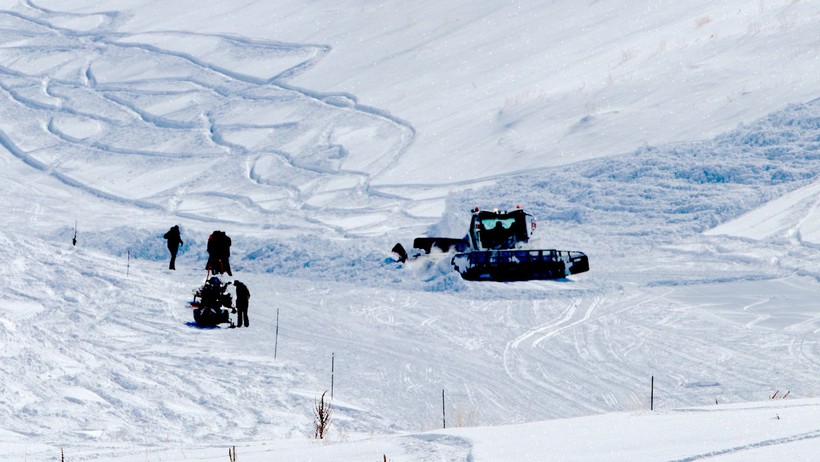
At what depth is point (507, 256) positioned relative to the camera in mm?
21141

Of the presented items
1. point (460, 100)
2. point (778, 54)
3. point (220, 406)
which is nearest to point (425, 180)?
point (460, 100)

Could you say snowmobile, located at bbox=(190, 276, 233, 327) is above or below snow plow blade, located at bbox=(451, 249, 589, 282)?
below

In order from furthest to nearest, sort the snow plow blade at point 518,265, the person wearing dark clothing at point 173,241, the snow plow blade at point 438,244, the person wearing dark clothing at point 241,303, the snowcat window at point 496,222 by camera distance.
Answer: the person wearing dark clothing at point 173,241 < the snow plow blade at point 438,244 < the snowcat window at point 496,222 < the snow plow blade at point 518,265 < the person wearing dark clothing at point 241,303

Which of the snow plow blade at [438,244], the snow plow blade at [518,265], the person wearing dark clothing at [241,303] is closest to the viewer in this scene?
the person wearing dark clothing at [241,303]

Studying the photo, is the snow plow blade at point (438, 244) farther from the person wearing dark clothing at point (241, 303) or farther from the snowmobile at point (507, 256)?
the person wearing dark clothing at point (241, 303)

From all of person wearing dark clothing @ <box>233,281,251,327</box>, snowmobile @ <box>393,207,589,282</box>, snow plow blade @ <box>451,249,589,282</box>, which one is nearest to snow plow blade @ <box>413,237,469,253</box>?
snowmobile @ <box>393,207,589,282</box>

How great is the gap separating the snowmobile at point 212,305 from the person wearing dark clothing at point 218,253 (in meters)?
4.18

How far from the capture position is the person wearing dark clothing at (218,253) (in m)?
22.9

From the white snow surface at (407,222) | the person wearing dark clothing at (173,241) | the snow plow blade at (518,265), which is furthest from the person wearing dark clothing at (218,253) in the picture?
the snow plow blade at (518,265)

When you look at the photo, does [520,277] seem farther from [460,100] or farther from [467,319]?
[460,100]

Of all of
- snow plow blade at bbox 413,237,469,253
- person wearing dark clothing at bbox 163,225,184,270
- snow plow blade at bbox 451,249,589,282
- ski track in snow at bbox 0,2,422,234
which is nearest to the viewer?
snow plow blade at bbox 451,249,589,282

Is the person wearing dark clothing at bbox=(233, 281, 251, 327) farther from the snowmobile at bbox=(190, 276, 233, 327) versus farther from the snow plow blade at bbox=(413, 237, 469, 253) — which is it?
the snow plow blade at bbox=(413, 237, 469, 253)

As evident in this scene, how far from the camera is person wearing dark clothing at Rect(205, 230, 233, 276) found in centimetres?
2288

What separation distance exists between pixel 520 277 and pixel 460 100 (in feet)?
54.5
